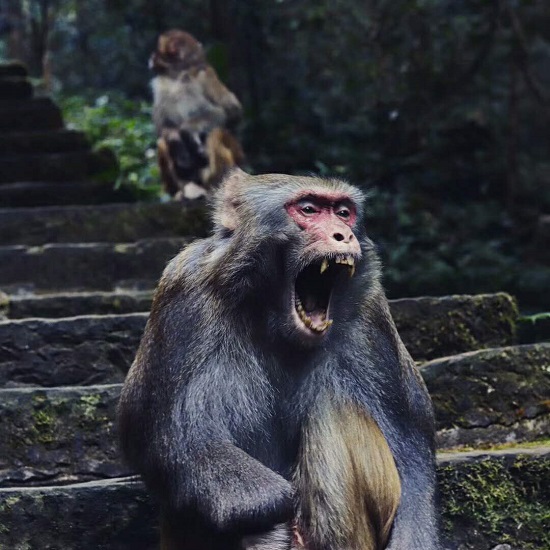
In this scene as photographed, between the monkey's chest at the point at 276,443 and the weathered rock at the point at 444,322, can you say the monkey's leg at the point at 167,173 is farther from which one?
the monkey's chest at the point at 276,443

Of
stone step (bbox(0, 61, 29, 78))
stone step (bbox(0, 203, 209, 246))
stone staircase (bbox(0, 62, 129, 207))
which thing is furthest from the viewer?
stone step (bbox(0, 61, 29, 78))

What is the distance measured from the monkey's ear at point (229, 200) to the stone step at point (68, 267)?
9.97 ft

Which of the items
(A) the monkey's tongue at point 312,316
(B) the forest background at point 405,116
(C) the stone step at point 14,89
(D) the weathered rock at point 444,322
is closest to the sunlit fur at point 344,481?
(A) the monkey's tongue at point 312,316

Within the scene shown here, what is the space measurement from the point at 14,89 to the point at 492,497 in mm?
7342

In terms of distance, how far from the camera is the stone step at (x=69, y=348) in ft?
16.9

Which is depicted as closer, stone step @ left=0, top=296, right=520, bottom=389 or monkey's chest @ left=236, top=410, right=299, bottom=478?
monkey's chest @ left=236, top=410, right=299, bottom=478

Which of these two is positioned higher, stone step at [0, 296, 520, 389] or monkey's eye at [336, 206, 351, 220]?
monkey's eye at [336, 206, 351, 220]

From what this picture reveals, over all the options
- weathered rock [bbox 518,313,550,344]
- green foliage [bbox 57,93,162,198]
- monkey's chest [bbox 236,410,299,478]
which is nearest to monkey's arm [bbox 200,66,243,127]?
green foliage [bbox 57,93,162,198]

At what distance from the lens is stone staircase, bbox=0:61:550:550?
12.9ft

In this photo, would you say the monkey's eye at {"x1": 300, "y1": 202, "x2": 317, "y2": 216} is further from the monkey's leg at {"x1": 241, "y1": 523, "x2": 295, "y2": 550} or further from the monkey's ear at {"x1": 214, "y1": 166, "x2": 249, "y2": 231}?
the monkey's leg at {"x1": 241, "y1": 523, "x2": 295, "y2": 550}

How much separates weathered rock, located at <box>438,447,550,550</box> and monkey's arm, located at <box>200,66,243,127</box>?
6.20m

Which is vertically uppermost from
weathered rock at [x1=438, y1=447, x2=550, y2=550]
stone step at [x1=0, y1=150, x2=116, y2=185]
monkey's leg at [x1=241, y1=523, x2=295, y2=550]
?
stone step at [x1=0, y1=150, x2=116, y2=185]

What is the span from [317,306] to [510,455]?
3.13ft

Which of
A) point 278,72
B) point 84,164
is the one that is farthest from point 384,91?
point 84,164
